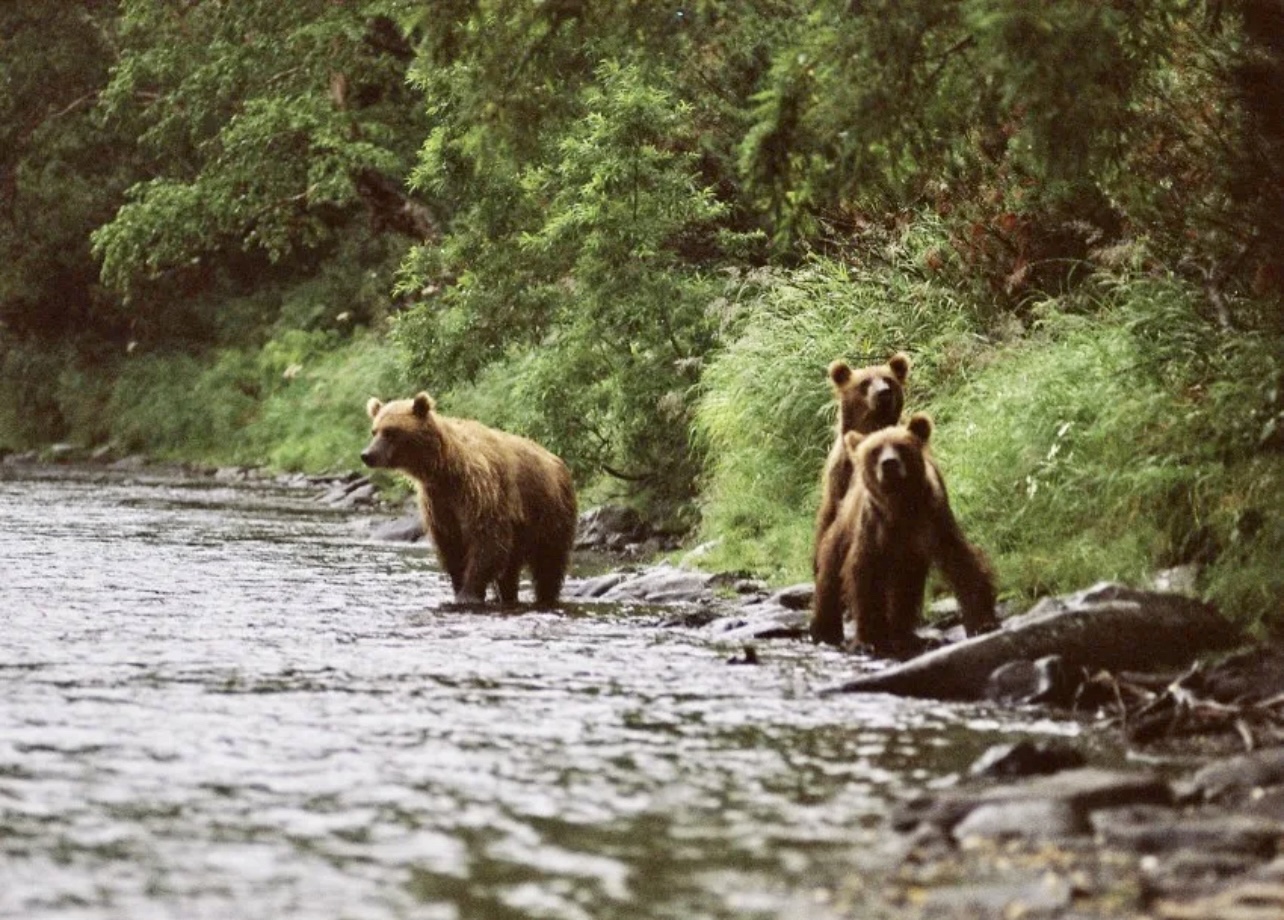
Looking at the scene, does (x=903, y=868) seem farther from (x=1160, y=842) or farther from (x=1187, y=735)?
(x=1187, y=735)

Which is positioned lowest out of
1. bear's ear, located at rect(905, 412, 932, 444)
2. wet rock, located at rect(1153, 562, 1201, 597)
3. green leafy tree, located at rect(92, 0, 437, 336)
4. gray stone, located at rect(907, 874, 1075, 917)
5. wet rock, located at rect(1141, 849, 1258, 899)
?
gray stone, located at rect(907, 874, 1075, 917)

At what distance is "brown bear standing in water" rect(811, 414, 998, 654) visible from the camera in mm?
8742

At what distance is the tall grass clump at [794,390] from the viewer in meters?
12.7

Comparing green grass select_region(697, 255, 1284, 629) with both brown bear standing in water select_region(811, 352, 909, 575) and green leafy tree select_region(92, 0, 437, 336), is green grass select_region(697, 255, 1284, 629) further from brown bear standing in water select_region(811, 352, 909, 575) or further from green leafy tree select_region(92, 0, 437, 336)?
green leafy tree select_region(92, 0, 437, 336)

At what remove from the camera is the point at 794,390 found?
13055mm

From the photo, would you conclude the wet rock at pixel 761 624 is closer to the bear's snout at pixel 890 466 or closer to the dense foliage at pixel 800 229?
the dense foliage at pixel 800 229

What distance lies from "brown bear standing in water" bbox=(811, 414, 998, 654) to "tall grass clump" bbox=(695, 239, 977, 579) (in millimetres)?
2930

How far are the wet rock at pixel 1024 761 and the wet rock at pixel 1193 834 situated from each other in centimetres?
79

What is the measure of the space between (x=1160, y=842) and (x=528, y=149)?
6.34 metres

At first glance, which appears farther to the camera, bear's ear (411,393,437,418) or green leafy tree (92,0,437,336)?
green leafy tree (92,0,437,336)

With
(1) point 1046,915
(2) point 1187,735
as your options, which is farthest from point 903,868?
(2) point 1187,735

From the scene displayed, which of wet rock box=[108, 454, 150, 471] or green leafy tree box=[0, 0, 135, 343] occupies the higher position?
green leafy tree box=[0, 0, 135, 343]

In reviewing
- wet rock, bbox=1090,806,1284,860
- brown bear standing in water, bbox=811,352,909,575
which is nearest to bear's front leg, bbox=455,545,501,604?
brown bear standing in water, bbox=811,352,909,575

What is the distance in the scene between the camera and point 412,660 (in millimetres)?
8789
